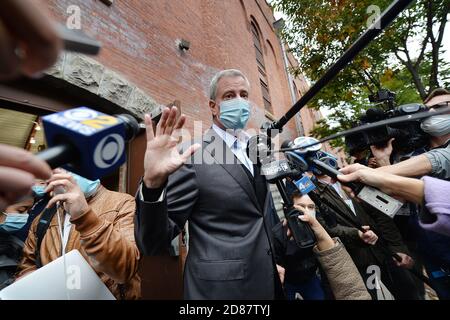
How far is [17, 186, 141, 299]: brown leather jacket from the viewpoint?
1298mm

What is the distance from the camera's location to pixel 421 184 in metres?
1.00

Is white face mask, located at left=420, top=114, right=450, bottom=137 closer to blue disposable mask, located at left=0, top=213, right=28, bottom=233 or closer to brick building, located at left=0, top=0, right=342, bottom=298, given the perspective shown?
brick building, located at left=0, top=0, right=342, bottom=298

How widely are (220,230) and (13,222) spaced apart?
1893mm

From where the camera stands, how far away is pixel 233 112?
Result: 176 cm

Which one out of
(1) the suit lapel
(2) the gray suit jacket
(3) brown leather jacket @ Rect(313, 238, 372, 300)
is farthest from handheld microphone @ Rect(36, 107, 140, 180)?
(3) brown leather jacket @ Rect(313, 238, 372, 300)

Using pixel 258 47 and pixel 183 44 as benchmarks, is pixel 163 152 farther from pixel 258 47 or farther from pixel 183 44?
pixel 258 47

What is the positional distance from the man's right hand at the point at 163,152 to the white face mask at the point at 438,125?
1715 mm

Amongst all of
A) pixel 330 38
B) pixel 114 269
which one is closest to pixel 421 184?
pixel 114 269

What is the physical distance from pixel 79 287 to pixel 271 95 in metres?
9.31

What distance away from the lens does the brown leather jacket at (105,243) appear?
1.30 meters

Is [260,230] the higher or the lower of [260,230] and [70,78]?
the lower

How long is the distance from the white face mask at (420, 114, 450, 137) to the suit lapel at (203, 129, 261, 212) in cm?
136

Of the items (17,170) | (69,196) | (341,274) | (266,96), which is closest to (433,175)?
(341,274)

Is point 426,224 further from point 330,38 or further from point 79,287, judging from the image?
point 330,38
